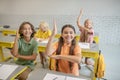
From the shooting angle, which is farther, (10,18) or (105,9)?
(10,18)

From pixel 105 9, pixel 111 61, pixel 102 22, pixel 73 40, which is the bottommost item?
pixel 111 61

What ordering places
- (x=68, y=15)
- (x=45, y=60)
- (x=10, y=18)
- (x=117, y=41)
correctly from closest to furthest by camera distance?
(x=45, y=60), (x=117, y=41), (x=68, y=15), (x=10, y=18)

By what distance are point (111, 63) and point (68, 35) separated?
2346 millimetres

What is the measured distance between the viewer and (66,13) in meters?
4.97

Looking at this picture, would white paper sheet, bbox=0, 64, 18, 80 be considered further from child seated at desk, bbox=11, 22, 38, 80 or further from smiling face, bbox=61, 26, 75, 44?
smiling face, bbox=61, 26, 75, 44

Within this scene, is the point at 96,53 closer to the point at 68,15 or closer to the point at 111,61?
the point at 111,61

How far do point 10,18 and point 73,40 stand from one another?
393cm

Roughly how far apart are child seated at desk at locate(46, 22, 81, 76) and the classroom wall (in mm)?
2964

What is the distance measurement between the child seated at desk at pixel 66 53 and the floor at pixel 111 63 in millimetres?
1293

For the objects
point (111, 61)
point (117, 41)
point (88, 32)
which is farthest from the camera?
point (117, 41)

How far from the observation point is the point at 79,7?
489 centimetres

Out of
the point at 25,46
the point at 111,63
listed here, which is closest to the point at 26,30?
the point at 25,46

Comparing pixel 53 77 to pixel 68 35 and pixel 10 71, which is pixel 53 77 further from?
pixel 68 35

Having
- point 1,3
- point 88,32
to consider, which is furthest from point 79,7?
point 1,3
